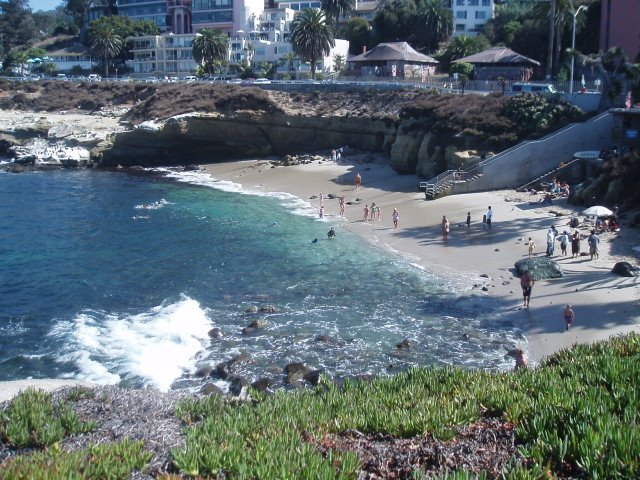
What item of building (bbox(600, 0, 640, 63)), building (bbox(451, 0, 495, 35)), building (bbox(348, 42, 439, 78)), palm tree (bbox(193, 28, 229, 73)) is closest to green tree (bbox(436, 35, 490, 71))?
building (bbox(348, 42, 439, 78))

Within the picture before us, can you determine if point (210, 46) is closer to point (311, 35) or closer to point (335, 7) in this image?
point (335, 7)

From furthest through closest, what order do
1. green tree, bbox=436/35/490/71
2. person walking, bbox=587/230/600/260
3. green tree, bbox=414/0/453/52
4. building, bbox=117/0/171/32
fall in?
building, bbox=117/0/171/32 → green tree, bbox=414/0/453/52 → green tree, bbox=436/35/490/71 → person walking, bbox=587/230/600/260

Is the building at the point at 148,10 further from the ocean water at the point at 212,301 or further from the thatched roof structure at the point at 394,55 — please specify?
the ocean water at the point at 212,301

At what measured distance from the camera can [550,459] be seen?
29.1 feet

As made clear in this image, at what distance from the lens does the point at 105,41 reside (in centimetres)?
9850

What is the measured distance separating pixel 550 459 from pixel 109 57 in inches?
4404

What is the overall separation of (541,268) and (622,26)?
1294 inches

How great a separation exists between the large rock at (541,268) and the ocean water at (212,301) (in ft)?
7.21

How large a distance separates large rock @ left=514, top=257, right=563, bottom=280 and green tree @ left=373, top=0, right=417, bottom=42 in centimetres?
6275

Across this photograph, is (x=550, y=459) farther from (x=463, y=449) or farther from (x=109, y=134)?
(x=109, y=134)

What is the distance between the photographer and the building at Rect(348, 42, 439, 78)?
65.4 meters

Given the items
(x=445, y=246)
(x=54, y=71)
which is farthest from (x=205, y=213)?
(x=54, y=71)

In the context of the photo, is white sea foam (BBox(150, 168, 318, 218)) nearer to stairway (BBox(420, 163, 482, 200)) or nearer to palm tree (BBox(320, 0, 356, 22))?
stairway (BBox(420, 163, 482, 200))

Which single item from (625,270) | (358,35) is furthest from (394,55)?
(625,270)
